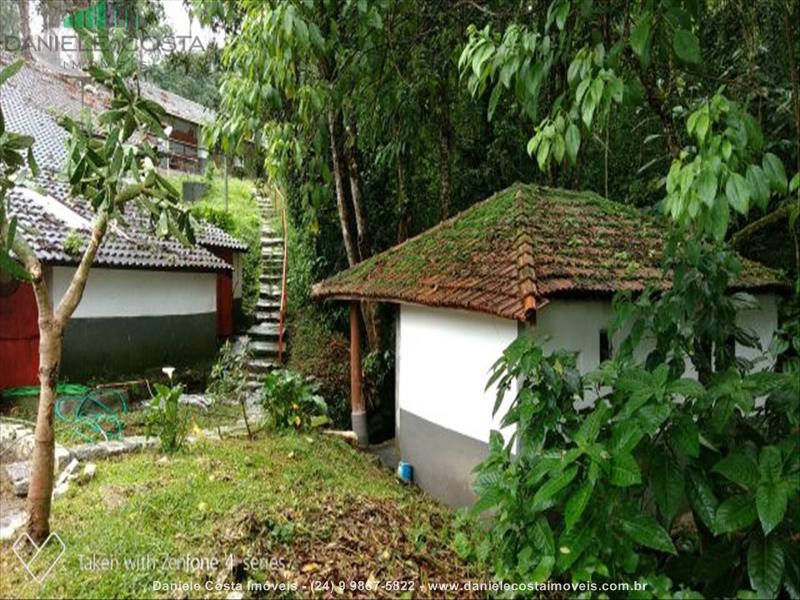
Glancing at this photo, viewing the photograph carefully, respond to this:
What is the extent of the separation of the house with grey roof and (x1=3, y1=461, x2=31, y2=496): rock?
3.25 meters

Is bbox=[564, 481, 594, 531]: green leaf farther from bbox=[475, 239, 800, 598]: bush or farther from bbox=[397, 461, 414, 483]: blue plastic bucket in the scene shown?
bbox=[397, 461, 414, 483]: blue plastic bucket

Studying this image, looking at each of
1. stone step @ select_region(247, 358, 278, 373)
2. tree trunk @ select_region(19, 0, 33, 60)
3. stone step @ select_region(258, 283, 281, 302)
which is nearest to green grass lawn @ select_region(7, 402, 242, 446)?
stone step @ select_region(247, 358, 278, 373)

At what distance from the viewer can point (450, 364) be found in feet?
21.0

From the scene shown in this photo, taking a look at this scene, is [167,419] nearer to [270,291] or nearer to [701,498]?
[701,498]

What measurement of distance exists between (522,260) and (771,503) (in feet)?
10.0

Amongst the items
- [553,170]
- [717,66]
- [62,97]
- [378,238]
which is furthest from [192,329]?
[62,97]

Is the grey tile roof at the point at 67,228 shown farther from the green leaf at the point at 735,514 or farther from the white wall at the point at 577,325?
the green leaf at the point at 735,514

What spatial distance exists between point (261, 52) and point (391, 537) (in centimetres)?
400

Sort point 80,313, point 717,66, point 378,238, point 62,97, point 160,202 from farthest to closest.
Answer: point 62,97 < point 378,238 < point 80,313 < point 717,66 < point 160,202

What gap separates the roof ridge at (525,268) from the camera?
4.65m

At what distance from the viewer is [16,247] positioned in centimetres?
341

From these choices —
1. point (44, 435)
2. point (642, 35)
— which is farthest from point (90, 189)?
point (642, 35)

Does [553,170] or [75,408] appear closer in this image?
[75,408]

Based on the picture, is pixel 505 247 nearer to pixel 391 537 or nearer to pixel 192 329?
pixel 391 537
